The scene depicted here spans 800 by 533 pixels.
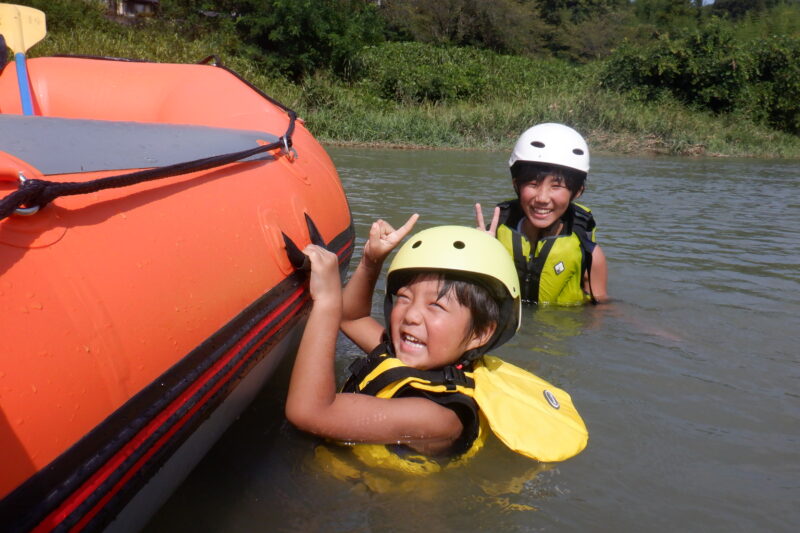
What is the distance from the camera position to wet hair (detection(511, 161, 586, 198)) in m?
3.97

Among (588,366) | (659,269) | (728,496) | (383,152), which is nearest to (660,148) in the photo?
(383,152)

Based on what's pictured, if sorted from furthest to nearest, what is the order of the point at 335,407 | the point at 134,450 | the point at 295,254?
the point at 295,254, the point at 335,407, the point at 134,450

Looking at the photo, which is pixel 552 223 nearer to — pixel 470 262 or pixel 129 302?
pixel 470 262

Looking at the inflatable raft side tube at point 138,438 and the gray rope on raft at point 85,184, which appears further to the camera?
the gray rope on raft at point 85,184

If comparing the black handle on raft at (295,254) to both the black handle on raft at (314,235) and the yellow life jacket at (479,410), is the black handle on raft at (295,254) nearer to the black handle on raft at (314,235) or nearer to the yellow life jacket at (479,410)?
the black handle on raft at (314,235)

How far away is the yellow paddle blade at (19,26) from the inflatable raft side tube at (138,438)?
6.70 ft

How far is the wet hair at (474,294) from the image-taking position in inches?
90.4

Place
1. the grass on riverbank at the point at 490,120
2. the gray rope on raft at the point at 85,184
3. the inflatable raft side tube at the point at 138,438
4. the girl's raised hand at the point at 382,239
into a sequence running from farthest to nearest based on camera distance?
the grass on riverbank at the point at 490,120 → the girl's raised hand at the point at 382,239 → the gray rope on raft at the point at 85,184 → the inflatable raft side tube at the point at 138,438

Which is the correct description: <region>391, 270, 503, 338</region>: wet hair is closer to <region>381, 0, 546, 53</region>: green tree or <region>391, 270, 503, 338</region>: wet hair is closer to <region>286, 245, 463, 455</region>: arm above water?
<region>286, 245, 463, 455</region>: arm above water

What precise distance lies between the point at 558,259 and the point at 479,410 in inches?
72.9

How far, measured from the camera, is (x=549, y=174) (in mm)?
3977

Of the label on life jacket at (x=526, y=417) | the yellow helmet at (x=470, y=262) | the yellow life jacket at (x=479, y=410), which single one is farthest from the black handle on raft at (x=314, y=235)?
the label on life jacket at (x=526, y=417)

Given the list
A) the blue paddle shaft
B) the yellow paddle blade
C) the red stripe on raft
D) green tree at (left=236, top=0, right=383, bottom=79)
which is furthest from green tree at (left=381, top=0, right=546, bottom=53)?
the red stripe on raft

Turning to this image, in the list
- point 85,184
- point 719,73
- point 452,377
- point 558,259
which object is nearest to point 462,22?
point 719,73
